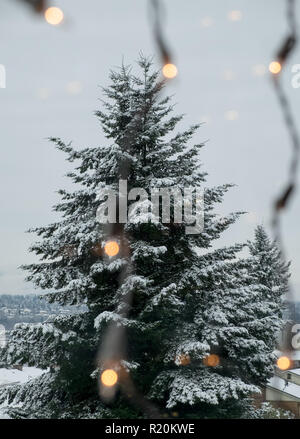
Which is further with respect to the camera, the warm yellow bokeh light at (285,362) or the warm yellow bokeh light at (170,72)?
the warm yellow bokeh light at (170,72)

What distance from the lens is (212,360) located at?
8.69 meters

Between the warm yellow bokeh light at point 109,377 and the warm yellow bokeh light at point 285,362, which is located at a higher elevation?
the warm yellow bokeh light at point 285,362

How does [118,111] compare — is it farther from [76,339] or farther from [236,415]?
[236,415]

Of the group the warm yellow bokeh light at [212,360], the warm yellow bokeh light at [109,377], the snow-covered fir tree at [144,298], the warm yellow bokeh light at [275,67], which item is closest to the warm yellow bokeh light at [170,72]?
the warm yellow bokeh light at [275,67]

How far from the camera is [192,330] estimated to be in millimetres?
8531

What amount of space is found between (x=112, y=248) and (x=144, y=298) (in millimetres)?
1521

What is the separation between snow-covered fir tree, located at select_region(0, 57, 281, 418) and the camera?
776 centimetres

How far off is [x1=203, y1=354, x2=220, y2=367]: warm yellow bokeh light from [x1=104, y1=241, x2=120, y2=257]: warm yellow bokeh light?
11.1 feet

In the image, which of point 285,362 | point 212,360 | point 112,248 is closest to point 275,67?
point 285,362

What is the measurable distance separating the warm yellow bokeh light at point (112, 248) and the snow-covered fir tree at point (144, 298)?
190 millimetres

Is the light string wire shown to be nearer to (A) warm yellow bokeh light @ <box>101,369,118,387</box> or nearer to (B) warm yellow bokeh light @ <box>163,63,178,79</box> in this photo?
(B) warm yellow bokeh light @ <box>163,63,178,79</box>

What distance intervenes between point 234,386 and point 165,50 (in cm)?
780

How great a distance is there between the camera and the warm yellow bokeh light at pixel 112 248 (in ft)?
26.6

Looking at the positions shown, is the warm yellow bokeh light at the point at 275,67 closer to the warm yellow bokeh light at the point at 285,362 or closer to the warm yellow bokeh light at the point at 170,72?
the warm yellow bokeh light at the point at 170,72
